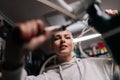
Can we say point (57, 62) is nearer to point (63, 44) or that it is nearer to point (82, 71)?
point (63, 44)

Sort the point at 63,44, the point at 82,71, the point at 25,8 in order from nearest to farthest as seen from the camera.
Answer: the point at 82,71, the point at 63,44, the point at 25,8

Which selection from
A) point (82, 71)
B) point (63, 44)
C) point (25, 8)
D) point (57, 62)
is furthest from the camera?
point (25, 8)

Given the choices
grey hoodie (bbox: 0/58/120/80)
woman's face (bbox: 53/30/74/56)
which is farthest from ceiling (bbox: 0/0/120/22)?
grey hoodie (bbox: 0/58/120/80)

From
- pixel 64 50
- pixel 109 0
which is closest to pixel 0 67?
pixel 64 50

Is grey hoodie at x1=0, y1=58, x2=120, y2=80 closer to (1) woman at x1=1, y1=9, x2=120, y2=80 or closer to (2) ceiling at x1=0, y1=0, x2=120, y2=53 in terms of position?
(1) woman at x1=1, y1=9, x2=120, y2=80

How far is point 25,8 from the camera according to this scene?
264cm

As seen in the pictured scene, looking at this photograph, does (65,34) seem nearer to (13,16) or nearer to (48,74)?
(48,74)

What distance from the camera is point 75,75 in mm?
1465

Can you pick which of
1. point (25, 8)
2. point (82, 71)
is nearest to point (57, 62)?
point (82, 71)

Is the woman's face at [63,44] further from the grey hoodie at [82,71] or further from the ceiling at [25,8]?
the ceiling at [25,8]

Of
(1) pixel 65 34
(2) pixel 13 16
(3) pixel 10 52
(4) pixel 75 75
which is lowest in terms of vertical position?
(4) pixel 75 75

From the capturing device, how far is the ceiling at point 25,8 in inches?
99.3

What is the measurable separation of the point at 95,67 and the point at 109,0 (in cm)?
134

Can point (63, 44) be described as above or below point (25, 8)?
below
